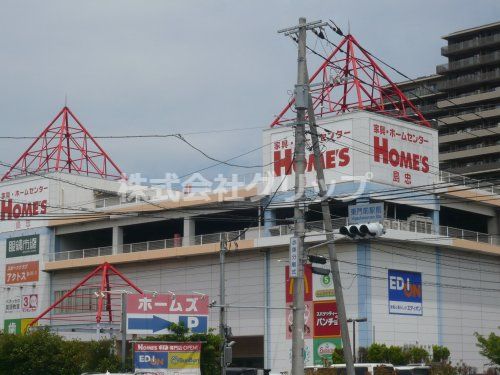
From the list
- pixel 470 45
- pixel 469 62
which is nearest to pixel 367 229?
pixel 470 45

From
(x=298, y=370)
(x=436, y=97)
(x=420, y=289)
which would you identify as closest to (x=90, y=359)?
(x=298, y=370)

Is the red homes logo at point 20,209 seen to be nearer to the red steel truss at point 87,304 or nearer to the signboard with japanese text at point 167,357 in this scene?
the red steel truss at point 87,304

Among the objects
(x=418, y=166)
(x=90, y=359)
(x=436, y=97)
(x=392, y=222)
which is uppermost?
(x=436, y=97)

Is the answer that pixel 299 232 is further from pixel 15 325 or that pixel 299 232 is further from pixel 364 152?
pixel 15 325

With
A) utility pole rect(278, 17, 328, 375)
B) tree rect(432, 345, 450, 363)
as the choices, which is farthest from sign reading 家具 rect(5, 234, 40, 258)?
utility pole rect(278, 17, 328, 375)

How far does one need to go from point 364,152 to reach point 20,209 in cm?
3464

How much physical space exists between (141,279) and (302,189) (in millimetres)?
42648

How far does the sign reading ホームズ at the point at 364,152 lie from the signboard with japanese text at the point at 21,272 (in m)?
26.8

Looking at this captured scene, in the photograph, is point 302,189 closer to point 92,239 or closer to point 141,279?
point 141,279

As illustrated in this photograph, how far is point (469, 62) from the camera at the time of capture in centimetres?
12675

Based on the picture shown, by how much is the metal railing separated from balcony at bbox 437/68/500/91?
53847mm

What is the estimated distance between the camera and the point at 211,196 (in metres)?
72.2

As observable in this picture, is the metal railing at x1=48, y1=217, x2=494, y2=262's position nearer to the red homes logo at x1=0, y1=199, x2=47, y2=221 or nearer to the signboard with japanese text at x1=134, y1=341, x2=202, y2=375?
the red homes logo at x1=0, y1=199, x2=47, y2=221

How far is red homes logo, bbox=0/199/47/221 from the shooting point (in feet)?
274
